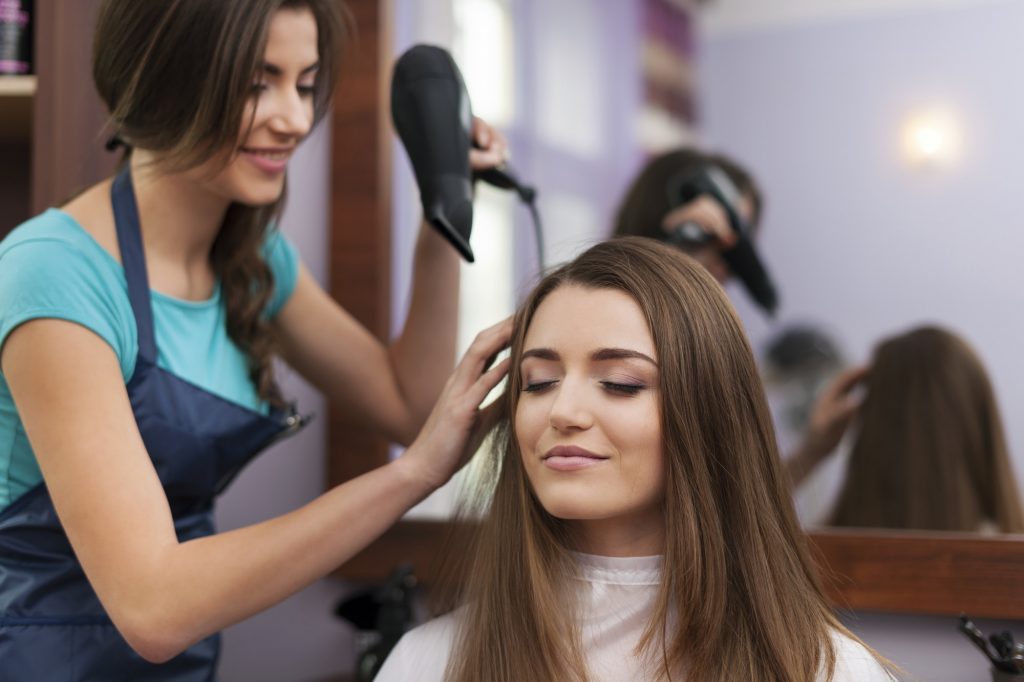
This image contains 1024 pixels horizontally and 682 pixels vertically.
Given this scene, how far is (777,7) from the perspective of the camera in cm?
216

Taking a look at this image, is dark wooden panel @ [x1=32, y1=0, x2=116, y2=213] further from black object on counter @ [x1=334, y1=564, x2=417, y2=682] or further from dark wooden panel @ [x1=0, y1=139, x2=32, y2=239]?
black object on counter @ [x1=334, y1=564, x2=417, y2=682]

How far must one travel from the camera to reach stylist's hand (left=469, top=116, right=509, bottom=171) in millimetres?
1231

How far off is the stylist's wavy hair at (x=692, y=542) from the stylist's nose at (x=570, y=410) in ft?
0.27

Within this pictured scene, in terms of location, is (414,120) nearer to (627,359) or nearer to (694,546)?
(627,359)

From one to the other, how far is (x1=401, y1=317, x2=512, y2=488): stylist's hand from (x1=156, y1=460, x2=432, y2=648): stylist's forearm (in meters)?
0.02

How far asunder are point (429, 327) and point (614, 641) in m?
0.49

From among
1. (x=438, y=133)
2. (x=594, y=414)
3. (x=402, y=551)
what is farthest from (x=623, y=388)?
(x=402, y=551)

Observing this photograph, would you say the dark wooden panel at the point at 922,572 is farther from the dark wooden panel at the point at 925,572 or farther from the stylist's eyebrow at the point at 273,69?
the stylist's eyebrow at the point at 273,69

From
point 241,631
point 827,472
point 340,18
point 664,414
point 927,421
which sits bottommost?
point 241,631

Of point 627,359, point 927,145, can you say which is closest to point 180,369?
point 627,359

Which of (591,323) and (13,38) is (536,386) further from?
(13,38)

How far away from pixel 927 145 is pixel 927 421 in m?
0.65

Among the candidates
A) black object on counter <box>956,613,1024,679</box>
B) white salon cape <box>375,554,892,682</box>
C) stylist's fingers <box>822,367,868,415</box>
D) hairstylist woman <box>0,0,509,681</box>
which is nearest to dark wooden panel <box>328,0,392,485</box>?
hairstylist woman <box>0,0,509,681</box>

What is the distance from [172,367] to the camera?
1156mm
